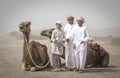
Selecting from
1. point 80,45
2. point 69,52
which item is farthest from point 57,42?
point 80,45

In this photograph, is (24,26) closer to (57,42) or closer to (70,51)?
(57,42)

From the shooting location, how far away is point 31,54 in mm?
7746

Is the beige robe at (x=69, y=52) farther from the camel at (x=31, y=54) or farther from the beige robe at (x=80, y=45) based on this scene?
the camel at (x=31, y=54)

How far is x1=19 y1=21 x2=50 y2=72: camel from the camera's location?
7711mm

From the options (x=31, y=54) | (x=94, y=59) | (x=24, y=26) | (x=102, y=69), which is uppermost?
(x=24, y=26)

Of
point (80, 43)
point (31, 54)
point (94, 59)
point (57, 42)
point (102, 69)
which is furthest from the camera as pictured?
point (94, 59)

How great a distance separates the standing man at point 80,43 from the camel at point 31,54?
782 millimetres

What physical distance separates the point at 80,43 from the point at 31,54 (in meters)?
1.15

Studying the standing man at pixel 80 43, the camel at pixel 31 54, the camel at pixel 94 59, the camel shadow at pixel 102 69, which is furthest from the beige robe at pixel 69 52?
the camel at pixel 94 59

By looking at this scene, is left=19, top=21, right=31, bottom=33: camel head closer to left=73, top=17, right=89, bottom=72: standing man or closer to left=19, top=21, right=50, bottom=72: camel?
left=19, top=21, right=50, bottom=72: camel

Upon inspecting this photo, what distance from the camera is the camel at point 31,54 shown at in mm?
7711

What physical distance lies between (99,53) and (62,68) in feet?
3.61

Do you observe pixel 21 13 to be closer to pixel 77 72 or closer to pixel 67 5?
pixel 67 5

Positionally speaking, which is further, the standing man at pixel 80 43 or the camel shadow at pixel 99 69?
the camel shadow at pixel 99 69
